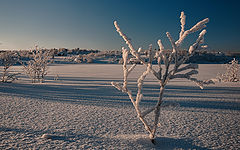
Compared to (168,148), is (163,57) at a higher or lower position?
higher

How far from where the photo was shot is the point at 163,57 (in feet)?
4.66

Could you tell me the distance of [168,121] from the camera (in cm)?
231

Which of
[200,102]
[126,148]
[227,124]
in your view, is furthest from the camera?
[200,102]

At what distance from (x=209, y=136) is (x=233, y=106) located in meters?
1.76

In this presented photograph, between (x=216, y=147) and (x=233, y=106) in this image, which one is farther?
(x=233, y=106)

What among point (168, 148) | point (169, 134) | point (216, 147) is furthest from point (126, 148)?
point (216, 147)

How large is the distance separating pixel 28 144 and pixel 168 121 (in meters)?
1.77

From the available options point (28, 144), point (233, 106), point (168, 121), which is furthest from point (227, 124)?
point (28, 144)

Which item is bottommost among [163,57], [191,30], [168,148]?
[168,148]

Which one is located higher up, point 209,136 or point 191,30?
point 191,30

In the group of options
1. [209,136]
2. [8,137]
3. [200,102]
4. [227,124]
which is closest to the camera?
[8,137]

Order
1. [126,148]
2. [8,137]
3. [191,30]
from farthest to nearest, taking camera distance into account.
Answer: [8,137] < [126,148] < [191,30]

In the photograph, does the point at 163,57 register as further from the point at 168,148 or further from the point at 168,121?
the point at 168,121

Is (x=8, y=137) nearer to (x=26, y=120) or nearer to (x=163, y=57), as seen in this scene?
(x=26, y=120)
